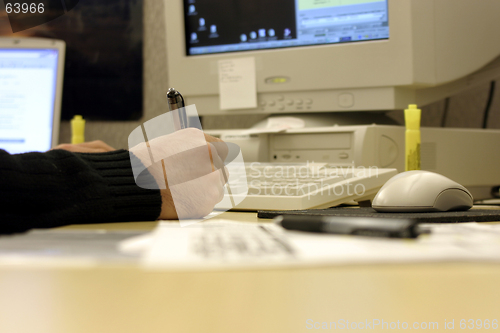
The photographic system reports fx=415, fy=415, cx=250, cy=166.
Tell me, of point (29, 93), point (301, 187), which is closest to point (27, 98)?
point (29, 93)

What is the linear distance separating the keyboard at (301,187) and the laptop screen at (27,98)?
2.30 feet

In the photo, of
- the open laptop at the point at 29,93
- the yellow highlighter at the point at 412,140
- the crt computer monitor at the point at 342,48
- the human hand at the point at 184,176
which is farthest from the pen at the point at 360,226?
the open laptop at the point at 29,93

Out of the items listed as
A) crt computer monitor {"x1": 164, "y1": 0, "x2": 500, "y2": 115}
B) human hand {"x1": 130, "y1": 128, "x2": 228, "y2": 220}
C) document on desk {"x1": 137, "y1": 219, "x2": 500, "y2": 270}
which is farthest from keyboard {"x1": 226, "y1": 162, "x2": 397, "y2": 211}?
crt computer monitor {"x1": 164, "y1": 0, "x2": 500, "y2": 115}

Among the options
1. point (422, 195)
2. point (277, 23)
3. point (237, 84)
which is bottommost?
point (422, 195)

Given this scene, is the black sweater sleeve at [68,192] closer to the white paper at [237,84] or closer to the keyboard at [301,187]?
the keyboard at [301,187]

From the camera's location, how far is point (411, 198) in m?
0.37

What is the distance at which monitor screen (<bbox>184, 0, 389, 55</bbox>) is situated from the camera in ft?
2.56

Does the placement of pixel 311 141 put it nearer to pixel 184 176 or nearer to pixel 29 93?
pixel 184 176

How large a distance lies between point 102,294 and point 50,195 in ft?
0.63

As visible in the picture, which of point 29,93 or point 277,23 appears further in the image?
point 29,93

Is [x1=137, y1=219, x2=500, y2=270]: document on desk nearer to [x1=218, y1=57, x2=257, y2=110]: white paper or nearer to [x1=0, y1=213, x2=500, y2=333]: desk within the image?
[x1=0, y1=213, x2=500, y2=333]: desk

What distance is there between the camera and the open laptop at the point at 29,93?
1000 millimetres

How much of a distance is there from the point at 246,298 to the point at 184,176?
0.23 metres

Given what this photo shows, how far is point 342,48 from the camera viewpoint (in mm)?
799
